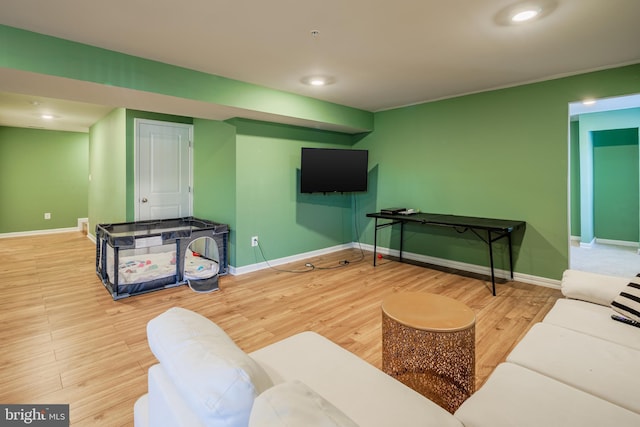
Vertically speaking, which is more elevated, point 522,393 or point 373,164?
point 373,164

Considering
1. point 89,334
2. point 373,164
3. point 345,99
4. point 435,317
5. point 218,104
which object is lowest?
point 89,334

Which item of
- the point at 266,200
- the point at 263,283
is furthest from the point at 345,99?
the point at 263,283

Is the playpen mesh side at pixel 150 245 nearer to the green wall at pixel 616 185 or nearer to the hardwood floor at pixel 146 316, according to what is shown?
the hardwood floor at pixel 146 316

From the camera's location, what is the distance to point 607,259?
4902mm

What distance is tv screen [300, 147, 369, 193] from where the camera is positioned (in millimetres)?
4426

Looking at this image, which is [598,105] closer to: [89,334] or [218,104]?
[218,104]

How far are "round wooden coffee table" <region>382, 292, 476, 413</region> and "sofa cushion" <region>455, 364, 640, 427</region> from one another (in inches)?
13.3

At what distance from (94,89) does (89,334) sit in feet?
6.70

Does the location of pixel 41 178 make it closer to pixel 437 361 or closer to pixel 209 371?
pixel 209 371

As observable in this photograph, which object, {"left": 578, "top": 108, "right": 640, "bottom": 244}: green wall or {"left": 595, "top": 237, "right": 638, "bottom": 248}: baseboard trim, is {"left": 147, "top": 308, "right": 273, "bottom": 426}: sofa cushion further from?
{"left": 595, "top": 237, "right": 638, "bottom": 248}: baseboard trim

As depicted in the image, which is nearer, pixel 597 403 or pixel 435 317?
pixel 597 403

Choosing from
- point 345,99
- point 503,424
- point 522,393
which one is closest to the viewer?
point 503,424

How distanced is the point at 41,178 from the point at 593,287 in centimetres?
888

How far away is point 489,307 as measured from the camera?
308 centimetres
